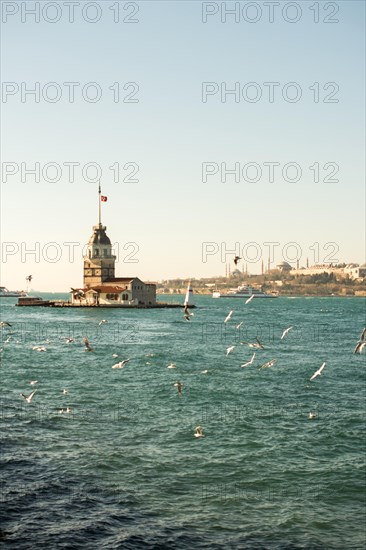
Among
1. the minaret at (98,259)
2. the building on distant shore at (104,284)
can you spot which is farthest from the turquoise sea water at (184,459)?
the minaret at (98,259)

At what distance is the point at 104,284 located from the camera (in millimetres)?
172500

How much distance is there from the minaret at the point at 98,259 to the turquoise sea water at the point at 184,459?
120325mm

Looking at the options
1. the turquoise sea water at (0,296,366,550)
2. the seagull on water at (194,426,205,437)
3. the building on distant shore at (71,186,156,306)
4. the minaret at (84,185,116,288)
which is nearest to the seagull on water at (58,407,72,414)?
the turquoise sea water at (0,296,366,550)

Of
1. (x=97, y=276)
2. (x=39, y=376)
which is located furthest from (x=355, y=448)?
(x=97, y=276)

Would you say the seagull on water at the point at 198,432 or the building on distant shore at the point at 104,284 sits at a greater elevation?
the building on distant shore at the point at 104,284

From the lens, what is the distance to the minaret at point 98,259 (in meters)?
174

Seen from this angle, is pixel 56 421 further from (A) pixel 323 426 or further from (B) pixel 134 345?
(B) pixel 134 345

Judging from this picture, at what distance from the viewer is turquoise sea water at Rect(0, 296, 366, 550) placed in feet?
64.7

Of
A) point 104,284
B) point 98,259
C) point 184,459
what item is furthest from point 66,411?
point 98,259

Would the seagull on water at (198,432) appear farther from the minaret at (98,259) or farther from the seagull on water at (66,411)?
the minaret at (98,259)

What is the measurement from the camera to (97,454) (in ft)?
Answer: 89.9

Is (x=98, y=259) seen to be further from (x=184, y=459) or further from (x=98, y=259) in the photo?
(x=184, y=459)

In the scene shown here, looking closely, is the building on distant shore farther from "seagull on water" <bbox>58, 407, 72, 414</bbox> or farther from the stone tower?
"seagull on water" <bbox>58, 407, 72, 414</bbox>

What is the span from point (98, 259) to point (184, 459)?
15051 cm
